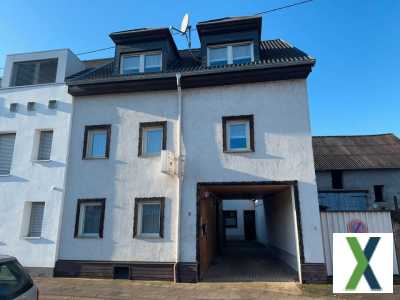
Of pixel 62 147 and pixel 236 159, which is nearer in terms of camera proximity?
pixel 236 159

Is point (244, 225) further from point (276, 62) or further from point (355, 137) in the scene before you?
point (276, 62)

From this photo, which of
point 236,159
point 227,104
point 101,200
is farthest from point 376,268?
point 101,200

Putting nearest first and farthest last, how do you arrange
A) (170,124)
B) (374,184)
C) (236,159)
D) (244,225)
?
(236,159) → (170,124) → (374,184) → (244,225)

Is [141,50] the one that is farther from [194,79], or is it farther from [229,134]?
[229,134]

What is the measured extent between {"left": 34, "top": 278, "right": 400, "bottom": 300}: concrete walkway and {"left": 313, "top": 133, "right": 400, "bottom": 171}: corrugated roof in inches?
637

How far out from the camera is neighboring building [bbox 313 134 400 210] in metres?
21.4

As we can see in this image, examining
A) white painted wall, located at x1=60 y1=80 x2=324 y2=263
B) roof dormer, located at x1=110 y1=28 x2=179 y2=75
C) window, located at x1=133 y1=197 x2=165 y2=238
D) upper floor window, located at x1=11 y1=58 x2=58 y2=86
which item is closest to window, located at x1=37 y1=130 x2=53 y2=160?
white painted wall, located at x1=60 y1=80 x2=324 y2=263

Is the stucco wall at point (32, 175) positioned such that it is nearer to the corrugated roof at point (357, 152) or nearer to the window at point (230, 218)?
the window at point (230, 218)

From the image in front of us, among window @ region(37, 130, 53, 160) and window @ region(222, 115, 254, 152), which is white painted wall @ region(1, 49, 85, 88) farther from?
window @ region(222, 115, 254, 152)

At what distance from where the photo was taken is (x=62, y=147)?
11.6m

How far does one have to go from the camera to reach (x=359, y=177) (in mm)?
22828

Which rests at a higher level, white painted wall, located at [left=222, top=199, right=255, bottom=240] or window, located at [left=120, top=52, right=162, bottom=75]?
window, located at [left=120, top=52, right=162, bottom=75]

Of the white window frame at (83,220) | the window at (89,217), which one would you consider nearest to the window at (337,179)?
the window at (89,217)

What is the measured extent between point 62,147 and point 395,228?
512 inches
